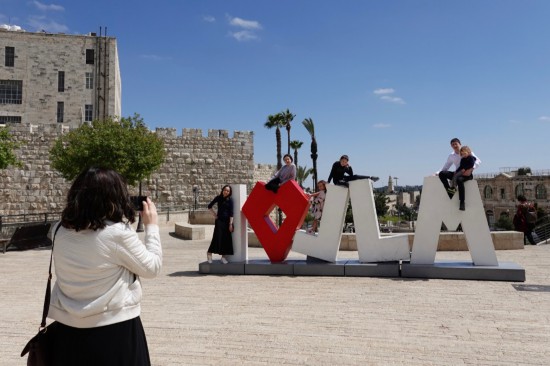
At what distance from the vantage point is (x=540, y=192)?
62.2 metres

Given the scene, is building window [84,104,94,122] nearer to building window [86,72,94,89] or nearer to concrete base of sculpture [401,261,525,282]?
building window [86,72,94,89]

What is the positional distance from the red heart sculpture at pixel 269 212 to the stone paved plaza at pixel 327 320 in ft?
3.05

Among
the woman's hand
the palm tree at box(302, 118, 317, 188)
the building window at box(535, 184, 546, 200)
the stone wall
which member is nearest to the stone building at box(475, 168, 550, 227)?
the building window at box(535, 184, 546, 200)

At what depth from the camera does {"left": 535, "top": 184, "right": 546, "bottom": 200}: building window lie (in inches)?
2431

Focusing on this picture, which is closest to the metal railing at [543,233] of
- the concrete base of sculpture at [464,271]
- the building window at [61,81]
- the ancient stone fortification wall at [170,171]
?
the concrete base of sculpture at [464,271]

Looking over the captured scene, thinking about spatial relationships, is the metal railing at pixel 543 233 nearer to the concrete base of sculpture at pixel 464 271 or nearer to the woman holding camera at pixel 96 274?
the concrete base of sculpture at pixel 464 271

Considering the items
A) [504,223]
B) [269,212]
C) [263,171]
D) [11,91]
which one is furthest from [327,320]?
[504,223]

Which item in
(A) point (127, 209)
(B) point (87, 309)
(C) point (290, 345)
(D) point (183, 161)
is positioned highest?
(D) point (183, 161)

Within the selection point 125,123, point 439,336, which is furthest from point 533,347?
point 125,123

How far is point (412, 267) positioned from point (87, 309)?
7.49 m

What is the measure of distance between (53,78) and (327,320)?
3209cm

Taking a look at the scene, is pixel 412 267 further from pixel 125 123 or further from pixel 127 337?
pixel 125 123

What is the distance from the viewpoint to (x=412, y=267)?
862cm

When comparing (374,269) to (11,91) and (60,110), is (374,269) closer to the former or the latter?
(60,110)
